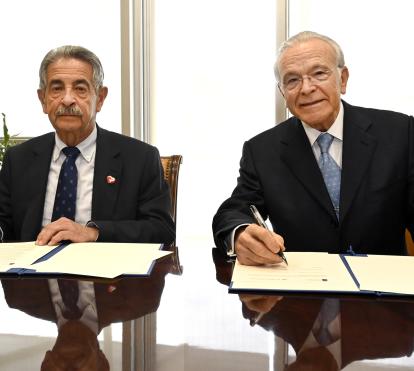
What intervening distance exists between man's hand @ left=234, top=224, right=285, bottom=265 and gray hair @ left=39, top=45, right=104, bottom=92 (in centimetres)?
117

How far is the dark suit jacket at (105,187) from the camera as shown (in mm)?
2084

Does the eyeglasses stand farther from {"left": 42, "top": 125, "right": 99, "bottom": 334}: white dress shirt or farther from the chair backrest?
{"left": 42, "top": 125, "right": 99, "bottom": 334}: white dress shirt

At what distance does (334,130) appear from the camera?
2.03m

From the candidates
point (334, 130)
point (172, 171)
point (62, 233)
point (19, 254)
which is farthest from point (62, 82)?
point (334, 130)

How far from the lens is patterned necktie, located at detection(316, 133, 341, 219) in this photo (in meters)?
1.93

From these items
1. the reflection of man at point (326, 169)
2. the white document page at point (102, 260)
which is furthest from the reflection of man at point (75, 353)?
the reflection of man at point (326, 169)

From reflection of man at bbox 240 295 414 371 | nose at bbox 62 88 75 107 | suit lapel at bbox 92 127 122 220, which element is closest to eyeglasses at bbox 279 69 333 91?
suit lapel at bbox 92 127 122 220

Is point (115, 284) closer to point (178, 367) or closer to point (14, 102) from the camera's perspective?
point (178, 367)

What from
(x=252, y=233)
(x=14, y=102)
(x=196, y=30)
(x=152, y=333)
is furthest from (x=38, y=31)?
(x=152, y=333)

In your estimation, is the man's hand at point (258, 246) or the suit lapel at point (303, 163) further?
the suit lapel at point (303, 163)

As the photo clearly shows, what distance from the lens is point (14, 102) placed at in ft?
17.1

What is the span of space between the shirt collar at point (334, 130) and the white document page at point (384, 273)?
70 cm

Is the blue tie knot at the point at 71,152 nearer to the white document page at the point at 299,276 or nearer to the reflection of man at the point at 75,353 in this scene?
the white document page at the point at 299,276

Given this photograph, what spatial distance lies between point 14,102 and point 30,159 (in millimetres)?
3312
